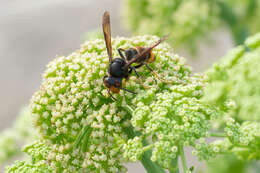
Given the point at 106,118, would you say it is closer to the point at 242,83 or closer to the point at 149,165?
the point at 149,165

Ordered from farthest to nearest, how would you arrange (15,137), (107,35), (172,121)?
1. (15,137)
2. (107,35)
3. (172,121)

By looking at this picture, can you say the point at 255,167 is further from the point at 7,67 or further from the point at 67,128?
the point at 7,67

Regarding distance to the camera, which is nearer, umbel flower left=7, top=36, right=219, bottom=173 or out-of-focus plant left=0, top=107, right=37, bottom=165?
umbel flower left=7, top=36, right=219, bottom=173

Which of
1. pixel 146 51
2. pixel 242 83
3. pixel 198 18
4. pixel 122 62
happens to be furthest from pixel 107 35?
pixel 198 18

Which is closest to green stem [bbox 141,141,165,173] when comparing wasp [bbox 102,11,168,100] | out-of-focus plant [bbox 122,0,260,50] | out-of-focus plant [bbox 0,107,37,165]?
wasp [bbox 102,11,168,100]

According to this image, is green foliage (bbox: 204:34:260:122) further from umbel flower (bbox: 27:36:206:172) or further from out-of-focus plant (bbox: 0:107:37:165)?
out-of-focus plant (bbox: 0:107:37:165)

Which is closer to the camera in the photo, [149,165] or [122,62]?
[149,165]

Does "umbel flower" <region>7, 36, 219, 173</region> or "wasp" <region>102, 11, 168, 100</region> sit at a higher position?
"wasp" <region>102, 11, 168, 100</region>

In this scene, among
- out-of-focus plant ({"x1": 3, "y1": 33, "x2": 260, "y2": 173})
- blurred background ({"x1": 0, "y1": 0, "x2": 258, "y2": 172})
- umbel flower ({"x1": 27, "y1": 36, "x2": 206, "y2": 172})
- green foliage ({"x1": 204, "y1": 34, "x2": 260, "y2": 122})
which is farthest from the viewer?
blurred background ({"x1": 0, "y1": 0, "x2": 258, "y2": 172})
